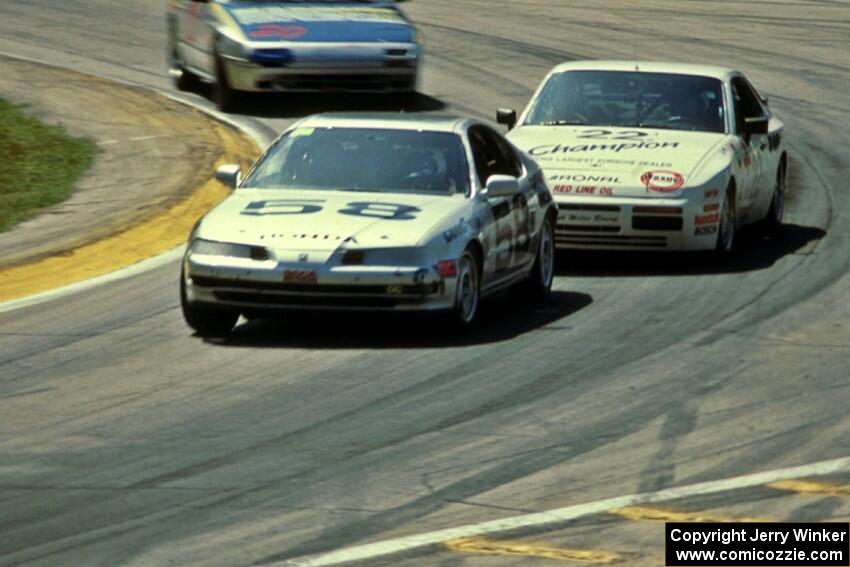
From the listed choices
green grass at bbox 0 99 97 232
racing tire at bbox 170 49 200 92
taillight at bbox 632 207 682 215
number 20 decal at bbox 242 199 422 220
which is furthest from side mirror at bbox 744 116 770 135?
racing tire at bbox 170 49 200 92

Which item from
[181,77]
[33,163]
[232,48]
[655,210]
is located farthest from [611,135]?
[181,77]

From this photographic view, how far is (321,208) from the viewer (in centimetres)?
1323

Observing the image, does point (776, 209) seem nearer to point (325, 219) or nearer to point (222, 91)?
point (325, 219)

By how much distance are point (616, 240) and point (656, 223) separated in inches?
12.4

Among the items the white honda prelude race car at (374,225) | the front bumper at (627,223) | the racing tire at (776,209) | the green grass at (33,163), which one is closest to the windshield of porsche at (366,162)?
the white honda prelude race car at (374,225)

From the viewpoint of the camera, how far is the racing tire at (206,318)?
12.9 m

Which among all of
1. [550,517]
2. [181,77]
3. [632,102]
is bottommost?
[181,77]

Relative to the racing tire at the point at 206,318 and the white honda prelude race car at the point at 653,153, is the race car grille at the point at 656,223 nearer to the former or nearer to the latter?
the white honda prelude race car at the point at 653,153

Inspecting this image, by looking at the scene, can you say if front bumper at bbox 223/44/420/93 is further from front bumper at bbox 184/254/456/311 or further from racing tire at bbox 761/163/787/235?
front bumper at bbox 184/254/456/311

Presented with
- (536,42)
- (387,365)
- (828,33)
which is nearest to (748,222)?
(387,365)

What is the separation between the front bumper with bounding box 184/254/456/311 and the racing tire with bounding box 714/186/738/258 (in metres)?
4.09

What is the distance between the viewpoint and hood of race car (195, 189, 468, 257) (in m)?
12.8

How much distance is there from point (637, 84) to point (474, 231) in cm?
433

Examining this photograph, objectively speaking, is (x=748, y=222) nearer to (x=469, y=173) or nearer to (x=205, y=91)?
(x=469, y=173)
